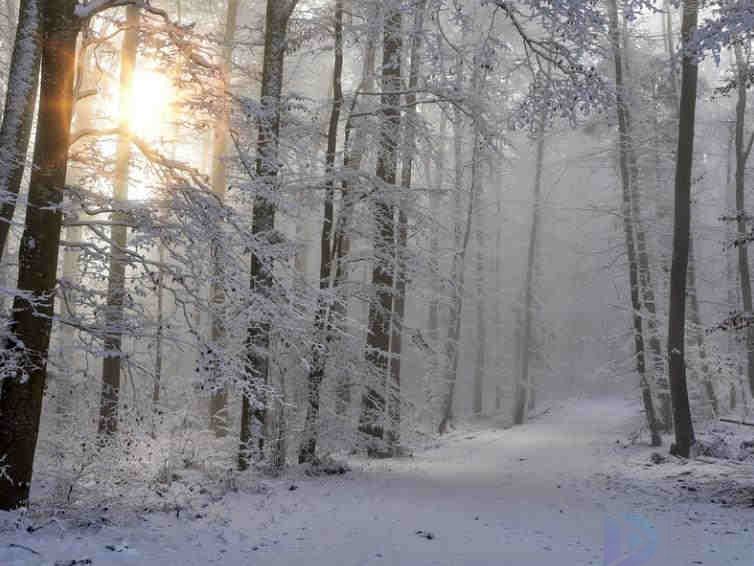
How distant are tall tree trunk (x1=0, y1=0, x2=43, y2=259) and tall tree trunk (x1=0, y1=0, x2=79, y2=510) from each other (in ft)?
1.74

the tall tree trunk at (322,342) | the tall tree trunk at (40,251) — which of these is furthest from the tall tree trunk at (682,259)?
the tall tree trunk at (40,251)

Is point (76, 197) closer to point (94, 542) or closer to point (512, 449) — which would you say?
point (94, 542)

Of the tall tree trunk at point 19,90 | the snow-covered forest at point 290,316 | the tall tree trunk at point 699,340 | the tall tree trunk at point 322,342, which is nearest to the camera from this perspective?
the snow-covered forest at point 290,316

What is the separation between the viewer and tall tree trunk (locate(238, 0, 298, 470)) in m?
8.85

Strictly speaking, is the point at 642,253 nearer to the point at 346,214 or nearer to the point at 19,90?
the point at 346,214

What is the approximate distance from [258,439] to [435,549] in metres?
4.37

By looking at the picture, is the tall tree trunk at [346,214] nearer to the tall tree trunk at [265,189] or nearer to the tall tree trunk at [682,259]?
the tall tree trunk at [265,189]

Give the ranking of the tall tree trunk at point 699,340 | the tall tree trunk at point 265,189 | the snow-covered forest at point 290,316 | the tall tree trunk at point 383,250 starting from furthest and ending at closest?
1. the tall tree trunk at point 699,340
2. the tall tree trunk at point 383,250
3. the tall tree trunk at point 265,189
4. the snow-covered forest at point 290,316

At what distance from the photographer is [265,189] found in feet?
27.1

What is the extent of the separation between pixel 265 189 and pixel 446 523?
4.89 metres

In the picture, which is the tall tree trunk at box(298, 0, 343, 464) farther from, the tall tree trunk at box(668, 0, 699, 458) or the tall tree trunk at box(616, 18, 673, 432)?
the tall tree trunk at box(616, 18, 673, 432)

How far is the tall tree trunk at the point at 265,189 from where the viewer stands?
29.0 feet

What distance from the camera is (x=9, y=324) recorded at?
19.8 ft

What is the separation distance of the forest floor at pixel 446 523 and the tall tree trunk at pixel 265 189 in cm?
101
